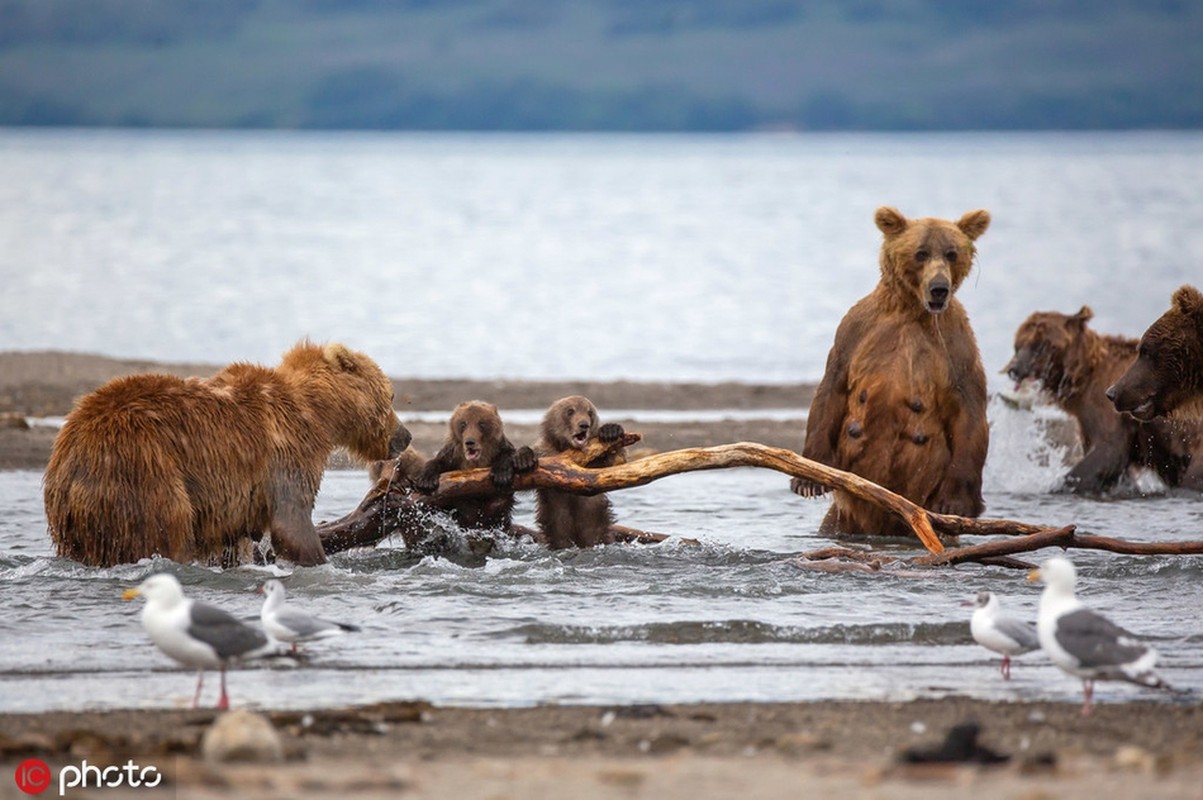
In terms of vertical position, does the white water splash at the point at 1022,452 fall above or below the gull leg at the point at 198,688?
above

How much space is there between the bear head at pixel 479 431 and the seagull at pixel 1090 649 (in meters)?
4.00

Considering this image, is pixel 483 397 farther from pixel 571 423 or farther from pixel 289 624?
pixel 289 624

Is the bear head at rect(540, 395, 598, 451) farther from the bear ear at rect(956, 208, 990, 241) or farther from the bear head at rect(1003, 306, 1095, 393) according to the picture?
the bear head at rect(1003, 306, 1095, 393)

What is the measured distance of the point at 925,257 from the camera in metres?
10.5

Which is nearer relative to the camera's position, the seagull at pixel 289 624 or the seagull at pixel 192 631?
the seagull at pixel 192 631

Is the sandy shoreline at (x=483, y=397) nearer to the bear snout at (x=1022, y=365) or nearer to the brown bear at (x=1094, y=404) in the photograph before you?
the bear snout at (x=1022, y=365)

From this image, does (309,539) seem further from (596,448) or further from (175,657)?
(175,657)

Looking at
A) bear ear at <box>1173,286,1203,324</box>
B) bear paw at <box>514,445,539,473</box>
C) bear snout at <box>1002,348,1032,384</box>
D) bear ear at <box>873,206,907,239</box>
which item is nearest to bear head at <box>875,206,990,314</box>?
bear ear at <box>873,206,907,239</box>

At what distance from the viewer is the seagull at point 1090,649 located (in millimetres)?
6738

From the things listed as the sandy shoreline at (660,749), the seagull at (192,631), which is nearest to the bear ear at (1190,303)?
the sandy shoreline at (660,749)

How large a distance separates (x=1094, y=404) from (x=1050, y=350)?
58 cm


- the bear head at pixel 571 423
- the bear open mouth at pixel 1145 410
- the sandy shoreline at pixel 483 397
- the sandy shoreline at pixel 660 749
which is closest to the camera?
the sandy shoreline at pixel 660 749

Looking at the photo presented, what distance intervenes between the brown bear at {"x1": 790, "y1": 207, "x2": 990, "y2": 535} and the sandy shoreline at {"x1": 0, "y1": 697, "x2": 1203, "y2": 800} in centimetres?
370

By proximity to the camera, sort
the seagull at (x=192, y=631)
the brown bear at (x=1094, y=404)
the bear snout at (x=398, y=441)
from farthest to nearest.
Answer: the brown bear at (x=1094, y=404) < the bear snout at (x=398, y=441) < the seagull at (x=192, y=631)
